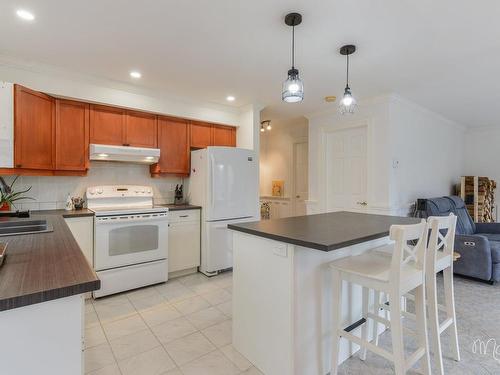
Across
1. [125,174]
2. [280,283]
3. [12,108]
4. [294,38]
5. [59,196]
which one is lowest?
[280,283]

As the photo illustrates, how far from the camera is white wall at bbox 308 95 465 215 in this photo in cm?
370

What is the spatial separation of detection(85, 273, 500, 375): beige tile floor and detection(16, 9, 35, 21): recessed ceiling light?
2.47m

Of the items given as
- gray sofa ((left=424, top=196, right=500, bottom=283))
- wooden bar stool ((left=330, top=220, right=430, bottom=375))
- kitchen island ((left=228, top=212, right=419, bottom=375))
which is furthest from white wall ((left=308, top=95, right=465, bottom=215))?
wooden bar stool ((left=330, top=220, right=430, bottom=375))

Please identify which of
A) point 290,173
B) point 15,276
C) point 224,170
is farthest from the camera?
point 290,173

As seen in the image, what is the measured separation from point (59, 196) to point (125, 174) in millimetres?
784

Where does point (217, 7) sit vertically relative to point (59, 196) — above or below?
above

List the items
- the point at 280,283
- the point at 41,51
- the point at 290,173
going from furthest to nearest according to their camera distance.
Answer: the point at 290,173 → the point at 41,51 → the point at 280,283

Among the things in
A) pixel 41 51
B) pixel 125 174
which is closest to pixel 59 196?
pixel 125 174

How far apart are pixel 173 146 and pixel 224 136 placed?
845mm

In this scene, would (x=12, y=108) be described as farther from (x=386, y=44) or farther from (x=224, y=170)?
(x=386, y=44)

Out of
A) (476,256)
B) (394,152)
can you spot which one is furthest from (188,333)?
(476,256)

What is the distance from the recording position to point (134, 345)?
6.89 ft

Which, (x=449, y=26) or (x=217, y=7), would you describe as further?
(x=449, y=26)

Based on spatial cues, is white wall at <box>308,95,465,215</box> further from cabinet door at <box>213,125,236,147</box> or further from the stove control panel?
the stove control panel
